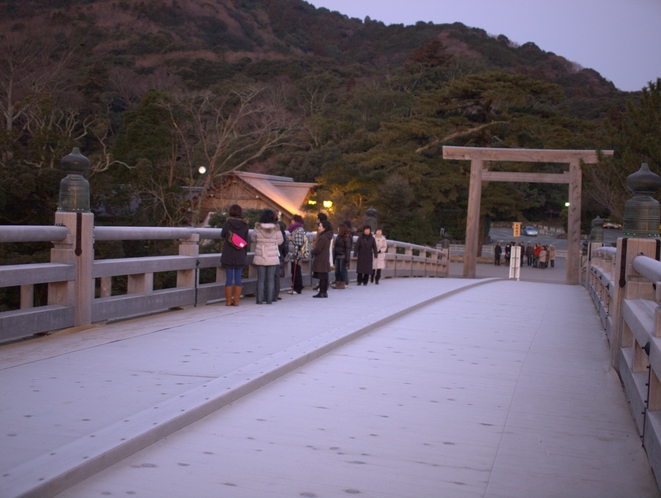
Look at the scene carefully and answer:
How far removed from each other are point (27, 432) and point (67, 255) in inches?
142

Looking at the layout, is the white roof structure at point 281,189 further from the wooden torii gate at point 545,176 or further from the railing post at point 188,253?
the railing post at point 188,253

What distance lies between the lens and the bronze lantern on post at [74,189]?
7.71 metres

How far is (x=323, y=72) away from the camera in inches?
3147

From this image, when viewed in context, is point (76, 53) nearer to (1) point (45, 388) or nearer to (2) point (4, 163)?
(2) point (4, 163)

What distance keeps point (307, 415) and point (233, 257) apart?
534 cm

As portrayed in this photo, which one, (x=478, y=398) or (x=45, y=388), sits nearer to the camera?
(x=45, y=388)

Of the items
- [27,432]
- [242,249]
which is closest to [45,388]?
[27,432]

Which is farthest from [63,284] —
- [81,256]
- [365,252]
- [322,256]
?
[365,252]

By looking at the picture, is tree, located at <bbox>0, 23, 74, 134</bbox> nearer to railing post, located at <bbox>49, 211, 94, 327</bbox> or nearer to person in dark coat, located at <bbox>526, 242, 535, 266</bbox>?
railing post, located at <bbox>49, 211, 94, 327</bbox>

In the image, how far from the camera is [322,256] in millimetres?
13023

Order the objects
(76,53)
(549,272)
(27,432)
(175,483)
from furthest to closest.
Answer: (76,53)
(549,272)
(27,432)
(175,483)

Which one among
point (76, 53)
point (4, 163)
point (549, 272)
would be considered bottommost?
point (549, 272)

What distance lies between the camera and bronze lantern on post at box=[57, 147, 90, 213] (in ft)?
25.3

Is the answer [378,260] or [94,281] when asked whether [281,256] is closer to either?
[94,281]
